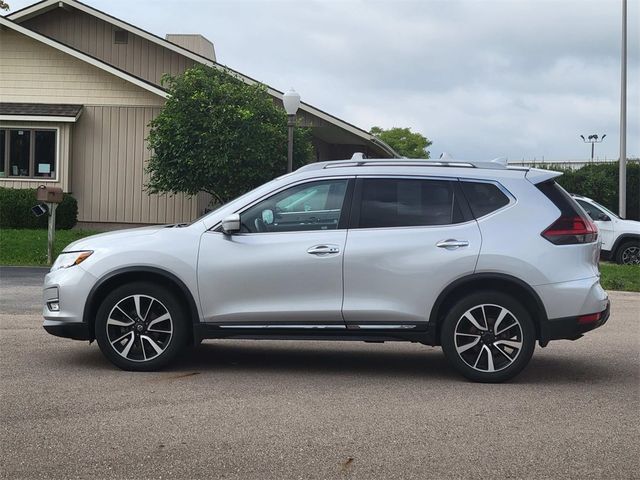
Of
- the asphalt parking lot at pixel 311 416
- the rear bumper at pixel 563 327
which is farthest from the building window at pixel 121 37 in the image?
the rear bumper at pixel 563 327

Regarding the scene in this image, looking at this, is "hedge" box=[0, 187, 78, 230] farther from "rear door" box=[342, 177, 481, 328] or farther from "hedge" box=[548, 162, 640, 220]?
"rear door" box=[342, 177, 481, 328]

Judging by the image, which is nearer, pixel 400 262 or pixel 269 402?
pixel 269 402

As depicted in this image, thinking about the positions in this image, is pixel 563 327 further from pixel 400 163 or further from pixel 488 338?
pixel 400 163

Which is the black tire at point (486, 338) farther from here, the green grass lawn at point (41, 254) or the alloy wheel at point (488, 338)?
the green grass lawn at point (41, 254)

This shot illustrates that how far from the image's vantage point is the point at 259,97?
80.2ft

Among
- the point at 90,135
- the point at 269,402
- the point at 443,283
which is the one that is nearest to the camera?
the point at 269,402

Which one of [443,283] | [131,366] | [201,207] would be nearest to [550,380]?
[443,283]

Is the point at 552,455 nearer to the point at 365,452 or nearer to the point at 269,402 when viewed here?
the point at 365,452

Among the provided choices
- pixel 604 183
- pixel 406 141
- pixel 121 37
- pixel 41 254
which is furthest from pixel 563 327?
pixel 406 141

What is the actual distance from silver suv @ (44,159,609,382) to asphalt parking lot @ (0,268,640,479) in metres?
0.40

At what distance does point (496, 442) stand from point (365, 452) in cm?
88

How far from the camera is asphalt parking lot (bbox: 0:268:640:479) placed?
16.4 feet

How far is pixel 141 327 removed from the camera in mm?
7488

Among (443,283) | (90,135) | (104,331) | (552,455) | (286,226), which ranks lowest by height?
(552,455)
